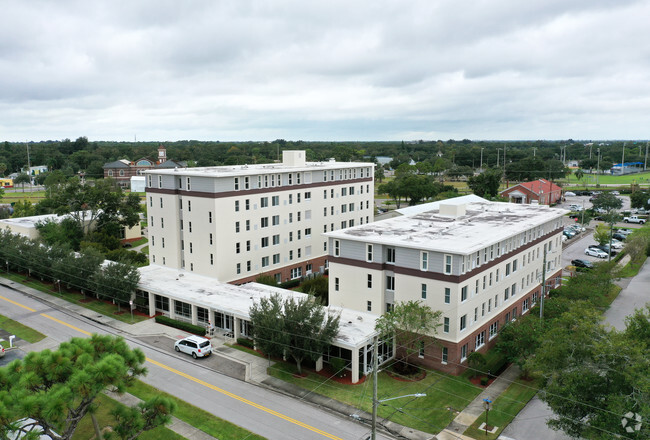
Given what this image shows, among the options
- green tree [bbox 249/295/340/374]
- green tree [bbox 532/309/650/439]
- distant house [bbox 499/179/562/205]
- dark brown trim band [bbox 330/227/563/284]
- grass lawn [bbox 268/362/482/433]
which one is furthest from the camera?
distant house [bbox 499/179/562/205]

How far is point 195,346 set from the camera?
3975 cm

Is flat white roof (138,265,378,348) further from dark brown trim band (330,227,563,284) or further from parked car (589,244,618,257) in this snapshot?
parked car (589,244,618,257)

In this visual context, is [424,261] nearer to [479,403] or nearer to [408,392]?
[408,392]

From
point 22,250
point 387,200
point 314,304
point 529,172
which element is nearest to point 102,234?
point 22,250

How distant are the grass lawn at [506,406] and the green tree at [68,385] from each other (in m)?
18.7

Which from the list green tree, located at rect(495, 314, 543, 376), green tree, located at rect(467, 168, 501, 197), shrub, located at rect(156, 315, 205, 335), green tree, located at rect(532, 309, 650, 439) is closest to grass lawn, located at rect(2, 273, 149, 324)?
shrub, located at rect(156, 315, 205, 335)

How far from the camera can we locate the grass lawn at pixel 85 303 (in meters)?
48.6

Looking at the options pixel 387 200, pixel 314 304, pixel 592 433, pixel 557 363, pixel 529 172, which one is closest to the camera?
pixel 592 433

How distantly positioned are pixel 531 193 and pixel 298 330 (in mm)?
A: 98984

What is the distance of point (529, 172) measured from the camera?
5925 inches

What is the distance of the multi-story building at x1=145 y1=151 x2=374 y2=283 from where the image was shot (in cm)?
5291

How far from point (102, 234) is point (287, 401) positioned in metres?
50.8

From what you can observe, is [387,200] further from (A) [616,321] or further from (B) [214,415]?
(B) [214,415]

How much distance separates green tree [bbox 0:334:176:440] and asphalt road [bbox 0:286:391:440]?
920 centimetres
